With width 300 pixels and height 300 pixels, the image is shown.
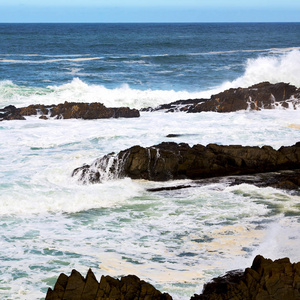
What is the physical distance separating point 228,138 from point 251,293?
1141 cm

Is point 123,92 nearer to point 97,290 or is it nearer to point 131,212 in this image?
point 131,212

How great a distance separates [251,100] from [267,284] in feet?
55.7

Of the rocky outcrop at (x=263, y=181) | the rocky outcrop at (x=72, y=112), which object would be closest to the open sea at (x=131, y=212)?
the rocky outcrop at (x=263, y=181)

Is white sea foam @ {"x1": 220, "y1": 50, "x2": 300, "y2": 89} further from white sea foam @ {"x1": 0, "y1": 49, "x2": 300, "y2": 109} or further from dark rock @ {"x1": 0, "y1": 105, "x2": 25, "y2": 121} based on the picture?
dark rock @ {"x1": 0, "y1": 105, "x2": 25, "y2": 121}

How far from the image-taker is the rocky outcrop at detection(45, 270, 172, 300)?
19.7ft

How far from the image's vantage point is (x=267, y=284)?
6.09m

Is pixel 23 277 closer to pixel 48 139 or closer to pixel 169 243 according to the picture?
pixel 169 243

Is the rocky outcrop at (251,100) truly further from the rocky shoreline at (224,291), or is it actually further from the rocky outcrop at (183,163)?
the rocky shoreline at (224,291)

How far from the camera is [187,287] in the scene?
7156mm

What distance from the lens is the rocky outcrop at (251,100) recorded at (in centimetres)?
2209

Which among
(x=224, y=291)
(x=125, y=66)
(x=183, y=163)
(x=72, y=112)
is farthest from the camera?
(x=125, y=66)

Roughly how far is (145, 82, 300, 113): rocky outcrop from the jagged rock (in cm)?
1609

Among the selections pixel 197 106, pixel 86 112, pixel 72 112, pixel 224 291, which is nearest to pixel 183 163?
pixel 224 291

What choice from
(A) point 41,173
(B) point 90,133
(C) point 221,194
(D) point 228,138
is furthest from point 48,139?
(C) point 221,194
